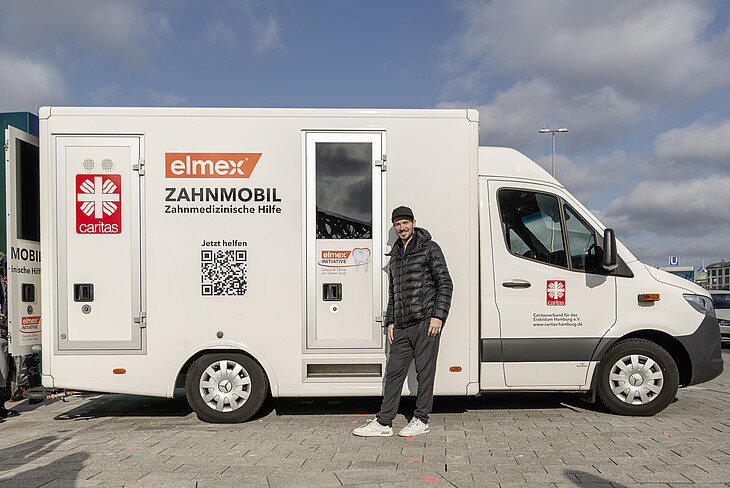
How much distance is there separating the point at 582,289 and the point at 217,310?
142 inches

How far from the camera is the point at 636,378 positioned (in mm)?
5738

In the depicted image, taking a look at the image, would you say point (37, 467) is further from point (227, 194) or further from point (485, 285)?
point (485, 285)

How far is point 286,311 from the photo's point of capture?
5539 millimetres

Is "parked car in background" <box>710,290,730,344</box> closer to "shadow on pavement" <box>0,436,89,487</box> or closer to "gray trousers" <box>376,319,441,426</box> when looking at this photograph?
"gray trousers" <box>376,319,441,426</box>

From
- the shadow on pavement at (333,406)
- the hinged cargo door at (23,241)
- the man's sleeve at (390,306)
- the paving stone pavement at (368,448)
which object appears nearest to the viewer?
the paving stone pavement at (368,448)

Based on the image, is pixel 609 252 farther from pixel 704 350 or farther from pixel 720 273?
pixel 720 273

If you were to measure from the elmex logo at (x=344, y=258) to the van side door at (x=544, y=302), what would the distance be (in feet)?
4.33

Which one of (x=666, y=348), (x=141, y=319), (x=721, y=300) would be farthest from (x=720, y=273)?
(x=141, y=319)

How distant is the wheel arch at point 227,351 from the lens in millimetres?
5523

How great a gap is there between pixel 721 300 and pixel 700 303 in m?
9.18

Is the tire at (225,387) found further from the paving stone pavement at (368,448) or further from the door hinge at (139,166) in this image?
the door hinge at (139,166)

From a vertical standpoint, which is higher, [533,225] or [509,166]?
[509,166]

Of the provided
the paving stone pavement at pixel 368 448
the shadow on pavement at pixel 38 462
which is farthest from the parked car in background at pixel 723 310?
the shadow on pavement at pixel 38 462

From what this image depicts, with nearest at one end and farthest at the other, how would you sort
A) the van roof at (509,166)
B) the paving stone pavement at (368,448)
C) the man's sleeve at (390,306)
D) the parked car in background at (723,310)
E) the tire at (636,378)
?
the paving stone pavement at (368,448)
the man's sleeve at (390,306)
the tire at (636,378)
the van roof at (509,166)
the parked car in background at (723,310)
